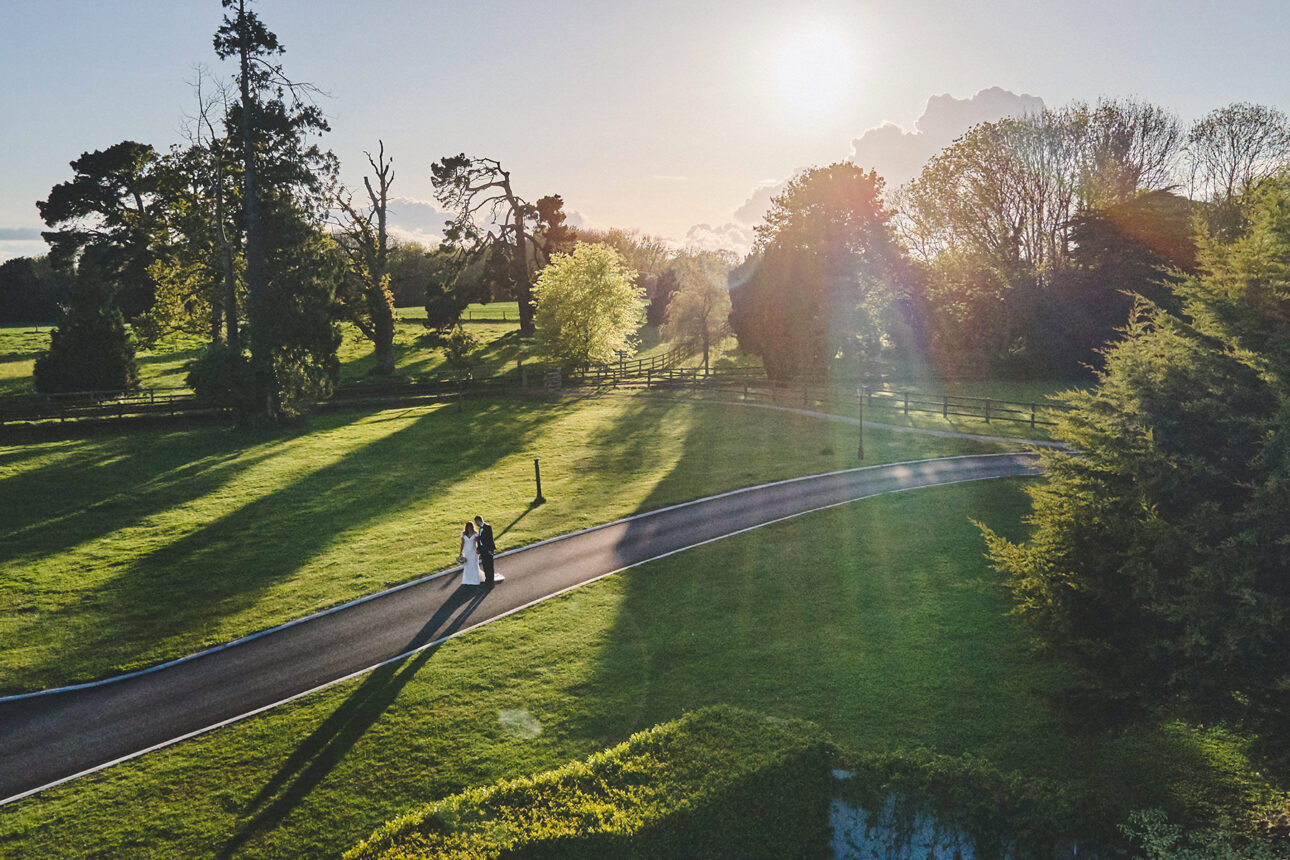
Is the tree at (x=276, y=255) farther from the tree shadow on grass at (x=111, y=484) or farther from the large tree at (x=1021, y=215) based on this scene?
the large tree at (x=1021, y=215)

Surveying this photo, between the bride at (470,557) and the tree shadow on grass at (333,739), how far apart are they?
1791mm

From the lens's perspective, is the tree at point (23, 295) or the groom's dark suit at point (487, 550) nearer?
the groom's dark suit at point (487, 550)

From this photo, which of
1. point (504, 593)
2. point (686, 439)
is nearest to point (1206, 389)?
Result: point (504, 593)

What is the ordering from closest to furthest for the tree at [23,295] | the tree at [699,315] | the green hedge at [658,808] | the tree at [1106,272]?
the green hedge at [658,808], the tree at [1106,272], the tree at [699,315], the tree at [23,295]

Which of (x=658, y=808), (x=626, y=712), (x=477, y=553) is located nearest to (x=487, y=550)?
(x=477, y=553)

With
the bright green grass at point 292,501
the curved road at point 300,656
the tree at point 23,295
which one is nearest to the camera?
the curved road at point 300,656

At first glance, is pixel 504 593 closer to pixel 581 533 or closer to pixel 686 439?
pixel 581 533

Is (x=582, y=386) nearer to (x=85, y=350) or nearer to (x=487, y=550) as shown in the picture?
(x=85, y=350)

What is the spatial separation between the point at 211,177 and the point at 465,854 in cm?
4423

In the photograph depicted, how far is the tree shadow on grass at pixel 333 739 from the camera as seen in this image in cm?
1048

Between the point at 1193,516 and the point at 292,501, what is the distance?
2620 cm

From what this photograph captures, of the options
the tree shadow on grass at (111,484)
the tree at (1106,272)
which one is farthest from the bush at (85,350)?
the tree at (1106,272)

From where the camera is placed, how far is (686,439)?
35938 mm

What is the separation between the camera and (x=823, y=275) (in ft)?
164
